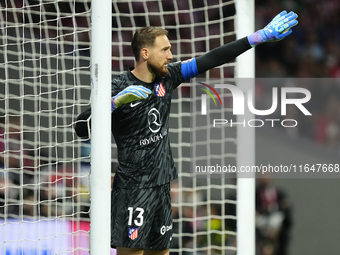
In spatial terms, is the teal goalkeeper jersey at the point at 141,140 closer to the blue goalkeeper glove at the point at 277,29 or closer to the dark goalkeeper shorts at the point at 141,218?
the dark goalkeeper shorts at the point at 141,218

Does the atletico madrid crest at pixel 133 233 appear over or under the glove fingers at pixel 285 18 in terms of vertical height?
under

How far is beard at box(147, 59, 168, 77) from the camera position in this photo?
2.74 meters

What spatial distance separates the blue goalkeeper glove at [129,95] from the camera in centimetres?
248

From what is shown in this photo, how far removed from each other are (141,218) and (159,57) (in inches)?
31.3

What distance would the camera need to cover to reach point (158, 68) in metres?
2.74

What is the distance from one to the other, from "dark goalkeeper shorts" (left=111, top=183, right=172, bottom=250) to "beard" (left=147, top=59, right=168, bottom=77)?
559 mm

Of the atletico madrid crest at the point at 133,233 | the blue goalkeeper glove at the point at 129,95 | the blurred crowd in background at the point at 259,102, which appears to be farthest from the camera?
the blurred crowd in background at the point at 259,102

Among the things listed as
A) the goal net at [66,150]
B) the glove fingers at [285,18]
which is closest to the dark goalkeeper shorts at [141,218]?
the glove fingers at [285,18]

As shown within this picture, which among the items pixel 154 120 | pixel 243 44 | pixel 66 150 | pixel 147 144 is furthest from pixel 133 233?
pixel 66 150

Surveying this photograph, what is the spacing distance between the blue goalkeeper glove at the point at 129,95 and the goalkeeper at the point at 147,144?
8cm

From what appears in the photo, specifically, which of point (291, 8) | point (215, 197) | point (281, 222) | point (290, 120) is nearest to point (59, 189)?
point (215, 197)

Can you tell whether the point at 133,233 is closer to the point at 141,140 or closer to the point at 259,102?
the point at 141,140

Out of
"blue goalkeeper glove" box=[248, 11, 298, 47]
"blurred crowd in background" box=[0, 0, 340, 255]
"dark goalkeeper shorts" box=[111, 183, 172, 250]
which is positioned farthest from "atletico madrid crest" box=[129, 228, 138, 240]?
"blurred crowd in background" box=[0, 0, 340, 255]

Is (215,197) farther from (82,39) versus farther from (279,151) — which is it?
(82,39)
